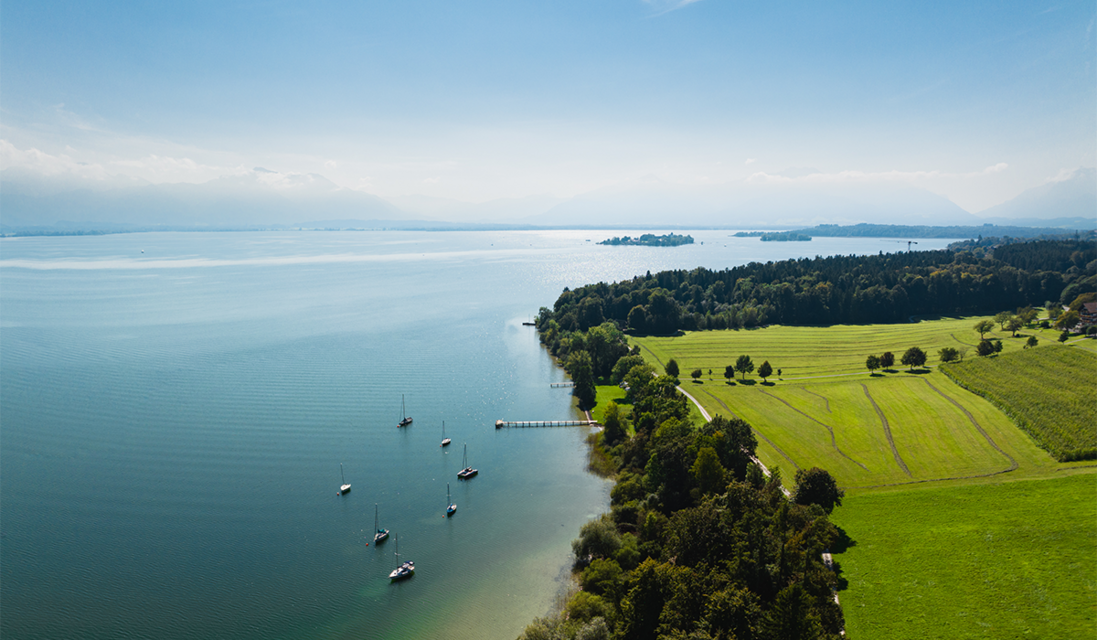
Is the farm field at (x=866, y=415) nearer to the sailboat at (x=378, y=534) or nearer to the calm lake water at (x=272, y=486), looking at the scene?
the calm lake water at (x=272, y=486)

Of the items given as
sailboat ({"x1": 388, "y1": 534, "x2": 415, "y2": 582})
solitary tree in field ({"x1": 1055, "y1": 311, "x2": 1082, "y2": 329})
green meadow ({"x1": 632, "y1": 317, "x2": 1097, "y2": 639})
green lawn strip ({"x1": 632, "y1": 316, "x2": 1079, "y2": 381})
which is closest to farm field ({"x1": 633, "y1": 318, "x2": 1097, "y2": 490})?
green meadow ({"x1": 632, "y1": 317, "x2": 1097, "y2": 639})

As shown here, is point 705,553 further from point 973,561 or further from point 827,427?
point 827,427

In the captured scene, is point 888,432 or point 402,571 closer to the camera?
point 402,571

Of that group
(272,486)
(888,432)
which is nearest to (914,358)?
(888,432)

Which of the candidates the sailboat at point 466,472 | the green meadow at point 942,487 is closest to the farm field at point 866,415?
the green meadow at point 942,487

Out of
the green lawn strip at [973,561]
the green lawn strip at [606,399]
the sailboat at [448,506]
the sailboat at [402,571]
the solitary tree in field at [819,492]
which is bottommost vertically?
the sailboat at [402,571]

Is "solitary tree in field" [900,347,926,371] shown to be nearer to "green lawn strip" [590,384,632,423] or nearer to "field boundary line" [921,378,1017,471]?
"field boundary line" [921,378,1017,471]
